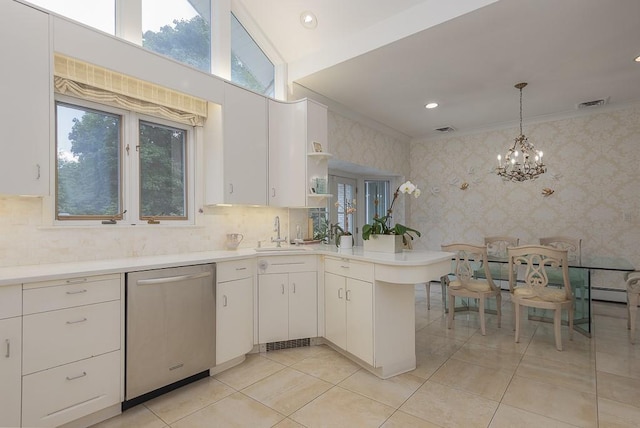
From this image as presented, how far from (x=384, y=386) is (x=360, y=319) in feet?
1.68

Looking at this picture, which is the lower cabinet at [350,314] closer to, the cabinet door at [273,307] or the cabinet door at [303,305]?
the cabinet door at [303,305]

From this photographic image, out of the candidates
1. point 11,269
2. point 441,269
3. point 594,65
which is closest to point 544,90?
point 594,65

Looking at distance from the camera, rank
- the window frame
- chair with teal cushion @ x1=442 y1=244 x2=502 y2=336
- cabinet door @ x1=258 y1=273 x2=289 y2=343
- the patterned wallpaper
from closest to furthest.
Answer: the window frame
cabinet door @ x1=258 y1=273 x2=289 y2=343
chair with teal cushion @ x1=442 y1=244 x2=502 y2=336
the patterned wallpaper

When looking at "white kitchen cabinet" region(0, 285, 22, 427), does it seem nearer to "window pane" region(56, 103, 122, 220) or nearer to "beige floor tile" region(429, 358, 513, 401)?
"window pane" region(56, 103, 122, 220)

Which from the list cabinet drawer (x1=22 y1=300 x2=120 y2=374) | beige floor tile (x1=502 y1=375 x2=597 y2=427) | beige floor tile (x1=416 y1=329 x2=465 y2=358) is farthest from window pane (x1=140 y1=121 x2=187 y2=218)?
beige floor tile (x1=502 y1=375 x2=597 y2=427)

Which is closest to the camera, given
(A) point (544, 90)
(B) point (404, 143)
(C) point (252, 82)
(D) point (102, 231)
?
(D) point (102, 231)

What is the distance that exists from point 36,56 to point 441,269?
3.13m

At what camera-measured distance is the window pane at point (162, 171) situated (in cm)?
285

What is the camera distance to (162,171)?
2.97m

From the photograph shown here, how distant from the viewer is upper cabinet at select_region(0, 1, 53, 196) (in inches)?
74.0

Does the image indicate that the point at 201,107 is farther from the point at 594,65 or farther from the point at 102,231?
the point at 594,65

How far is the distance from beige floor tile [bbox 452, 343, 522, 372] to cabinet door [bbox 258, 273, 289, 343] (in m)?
1.60

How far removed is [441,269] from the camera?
2.62m

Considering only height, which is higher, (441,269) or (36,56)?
(36,56)
